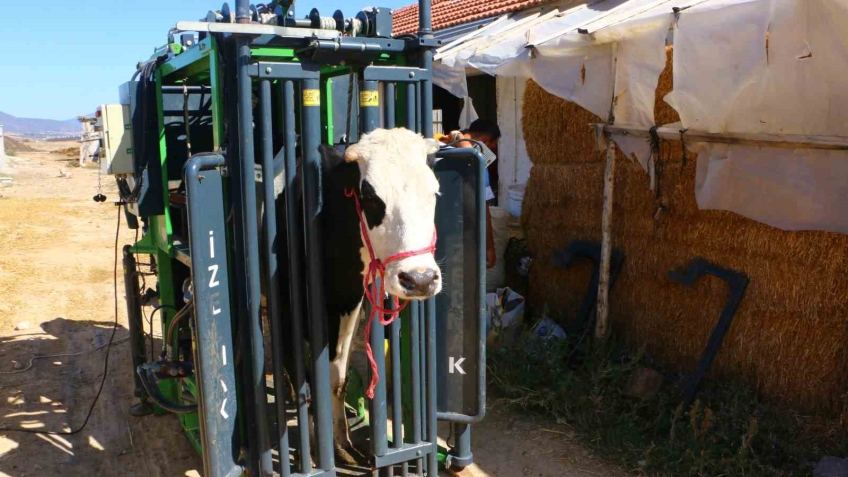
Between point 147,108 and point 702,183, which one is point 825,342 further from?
point 147,108

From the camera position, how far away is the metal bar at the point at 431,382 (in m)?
3.47

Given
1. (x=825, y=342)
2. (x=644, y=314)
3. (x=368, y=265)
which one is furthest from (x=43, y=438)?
(x=825, y=342)

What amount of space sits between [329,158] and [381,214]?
45 centimetres

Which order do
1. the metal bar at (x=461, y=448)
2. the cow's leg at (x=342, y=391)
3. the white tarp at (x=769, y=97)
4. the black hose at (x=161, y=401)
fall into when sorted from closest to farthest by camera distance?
the black hose at (x=161, y=401), the cow's leg at (x=342, y=391), the metal bar at (x=461, y=448), the white tarp at (x=769, y=97)

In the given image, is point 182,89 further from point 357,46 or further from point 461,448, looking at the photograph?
point 461,448

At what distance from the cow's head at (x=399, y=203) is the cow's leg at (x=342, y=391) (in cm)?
91

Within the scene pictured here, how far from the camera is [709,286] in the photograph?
5078 mm

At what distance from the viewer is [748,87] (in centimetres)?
426

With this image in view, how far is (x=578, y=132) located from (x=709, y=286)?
193 centimetres

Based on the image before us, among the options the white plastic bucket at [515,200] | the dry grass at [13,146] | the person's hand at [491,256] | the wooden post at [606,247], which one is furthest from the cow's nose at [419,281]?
the dry grass at [13,146]

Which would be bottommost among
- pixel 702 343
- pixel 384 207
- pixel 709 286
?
pixel 702 343

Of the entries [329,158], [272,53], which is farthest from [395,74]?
[272,53]

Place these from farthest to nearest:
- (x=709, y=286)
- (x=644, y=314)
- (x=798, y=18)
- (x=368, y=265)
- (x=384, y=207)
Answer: (x=644, y=314), (x=709, y=286), (x=798, y=18), (x=368, y=265), (x=384, y=207)

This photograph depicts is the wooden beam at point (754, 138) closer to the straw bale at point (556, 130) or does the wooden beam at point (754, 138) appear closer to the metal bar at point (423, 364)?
the straw bale at point (556, 130)
